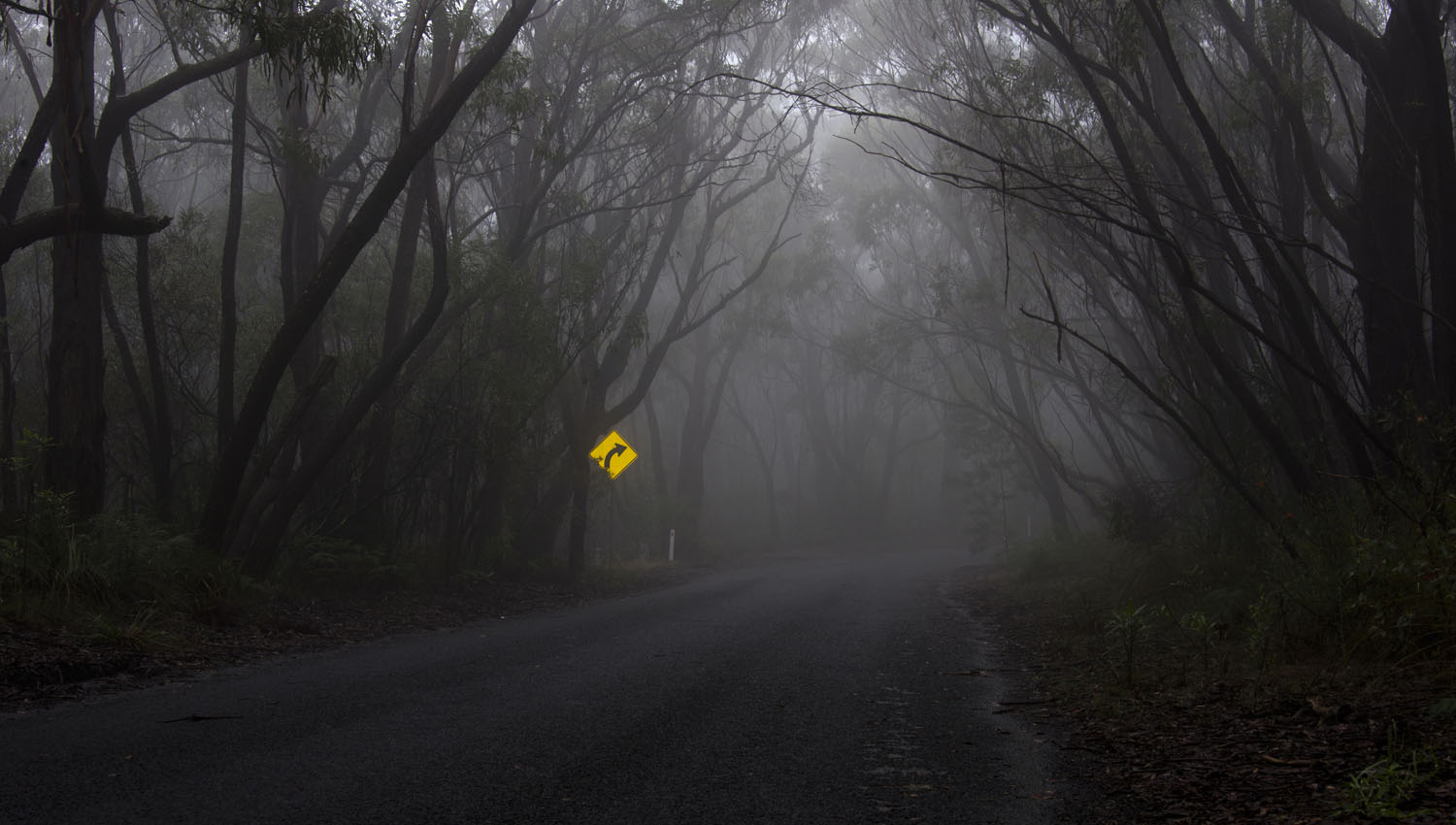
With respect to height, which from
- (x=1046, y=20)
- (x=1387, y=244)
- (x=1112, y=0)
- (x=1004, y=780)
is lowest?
(x=1004, y=780)

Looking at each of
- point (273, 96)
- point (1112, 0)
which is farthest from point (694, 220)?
point (1112, 0)

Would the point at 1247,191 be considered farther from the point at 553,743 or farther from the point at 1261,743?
the point at 553,743

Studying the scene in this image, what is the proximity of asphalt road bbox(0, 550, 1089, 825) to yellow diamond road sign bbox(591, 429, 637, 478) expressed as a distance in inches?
434

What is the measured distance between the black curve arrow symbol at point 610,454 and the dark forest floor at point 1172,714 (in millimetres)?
9654

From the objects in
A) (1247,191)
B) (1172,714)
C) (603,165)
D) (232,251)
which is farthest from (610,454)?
(1172,714)

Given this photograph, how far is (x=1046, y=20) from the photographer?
8.80 metres

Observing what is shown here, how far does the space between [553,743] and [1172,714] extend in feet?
11.0

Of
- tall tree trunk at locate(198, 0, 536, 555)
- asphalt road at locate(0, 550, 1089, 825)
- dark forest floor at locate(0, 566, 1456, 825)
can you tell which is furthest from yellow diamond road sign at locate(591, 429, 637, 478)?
asphalt road at locate(0, 550, 1089, 825)

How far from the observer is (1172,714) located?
19.8 ft

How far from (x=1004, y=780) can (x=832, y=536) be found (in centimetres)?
4106

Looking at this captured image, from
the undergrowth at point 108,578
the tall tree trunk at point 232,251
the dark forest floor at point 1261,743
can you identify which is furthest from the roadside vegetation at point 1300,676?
the tall tree trunk at point 232,251

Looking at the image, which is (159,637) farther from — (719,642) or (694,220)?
(694,220)

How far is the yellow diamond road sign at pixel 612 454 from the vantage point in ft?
66.9

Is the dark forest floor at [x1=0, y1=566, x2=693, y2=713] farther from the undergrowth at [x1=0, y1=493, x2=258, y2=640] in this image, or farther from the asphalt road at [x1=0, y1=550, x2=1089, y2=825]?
the asphalt road at [x1=0, y1=550, x2=1089, y2=825]
